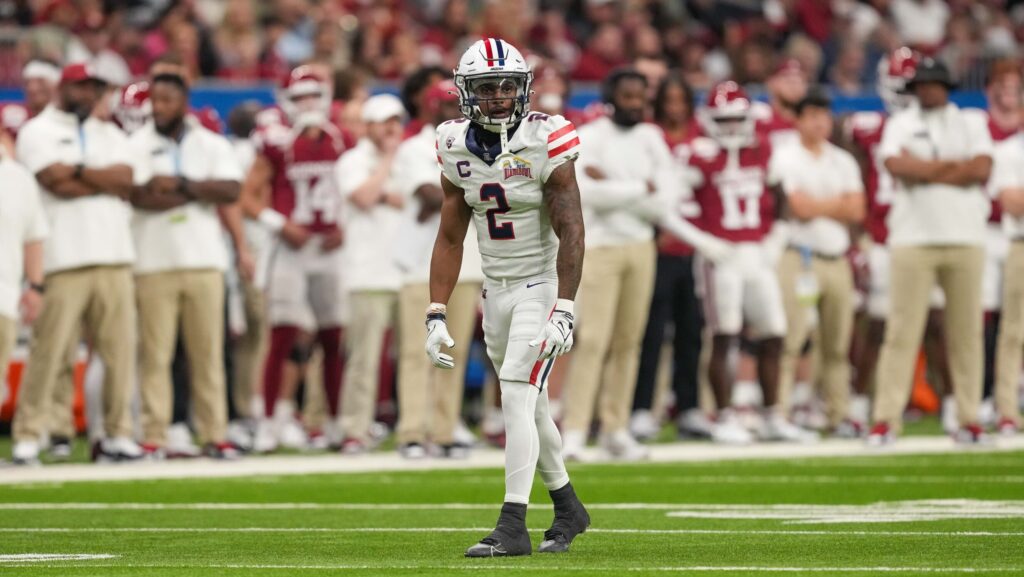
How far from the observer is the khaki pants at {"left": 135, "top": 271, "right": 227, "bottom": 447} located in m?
12.5

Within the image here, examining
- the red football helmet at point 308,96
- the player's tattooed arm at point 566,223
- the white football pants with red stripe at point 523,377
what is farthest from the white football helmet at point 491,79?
the red football helmet at point 308,96

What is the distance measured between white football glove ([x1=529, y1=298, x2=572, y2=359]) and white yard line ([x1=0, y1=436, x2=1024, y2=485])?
451 centimetres

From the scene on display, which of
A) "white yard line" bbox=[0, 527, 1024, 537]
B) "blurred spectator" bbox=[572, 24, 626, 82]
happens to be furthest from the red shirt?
"white yard line" bbox=[0, 527, 1024, 537]

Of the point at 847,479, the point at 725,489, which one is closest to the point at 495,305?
the point at 725,489

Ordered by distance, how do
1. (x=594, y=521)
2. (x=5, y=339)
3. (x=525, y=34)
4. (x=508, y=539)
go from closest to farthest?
(x=508, y=539), (x=594, y=521), (x=5, y=339), (x=525, y=34)

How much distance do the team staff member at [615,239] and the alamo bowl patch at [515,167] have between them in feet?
16.4

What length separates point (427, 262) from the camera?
13.0 m

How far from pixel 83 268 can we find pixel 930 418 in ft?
25.7

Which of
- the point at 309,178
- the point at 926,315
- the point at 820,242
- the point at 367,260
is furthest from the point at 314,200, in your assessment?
the point at 926,315

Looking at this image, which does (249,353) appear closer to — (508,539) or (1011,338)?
(1011,338)

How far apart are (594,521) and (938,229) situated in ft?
15.6

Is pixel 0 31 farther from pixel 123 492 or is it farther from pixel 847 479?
pixel 847 479

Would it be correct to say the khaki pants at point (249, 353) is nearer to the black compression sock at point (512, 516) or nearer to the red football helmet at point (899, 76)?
the red football helmet at point (899, 76)

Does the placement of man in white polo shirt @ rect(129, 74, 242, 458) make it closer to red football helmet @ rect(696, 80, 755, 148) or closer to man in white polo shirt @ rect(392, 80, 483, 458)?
man in white polo shirt @ rect(392, 80, 483, 458)
